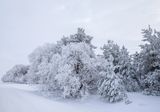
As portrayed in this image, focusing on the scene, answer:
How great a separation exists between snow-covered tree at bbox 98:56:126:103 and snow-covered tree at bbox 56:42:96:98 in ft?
10.7

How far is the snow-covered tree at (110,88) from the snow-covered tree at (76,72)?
3.27m

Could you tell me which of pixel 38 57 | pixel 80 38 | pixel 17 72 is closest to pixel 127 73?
pixel 80 38

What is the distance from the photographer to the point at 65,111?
685 inches

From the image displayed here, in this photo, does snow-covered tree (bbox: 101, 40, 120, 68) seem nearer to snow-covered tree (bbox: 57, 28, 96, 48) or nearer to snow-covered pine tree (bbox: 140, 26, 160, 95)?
snow-covered tree (bbox: 57, 28, 96, 48)

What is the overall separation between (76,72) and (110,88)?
6773 mm

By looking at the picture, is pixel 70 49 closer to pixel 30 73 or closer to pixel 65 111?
pixel 65 111

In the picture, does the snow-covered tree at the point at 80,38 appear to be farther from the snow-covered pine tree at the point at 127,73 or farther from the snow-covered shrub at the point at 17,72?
the snow-covered shrub at the point at 17,72

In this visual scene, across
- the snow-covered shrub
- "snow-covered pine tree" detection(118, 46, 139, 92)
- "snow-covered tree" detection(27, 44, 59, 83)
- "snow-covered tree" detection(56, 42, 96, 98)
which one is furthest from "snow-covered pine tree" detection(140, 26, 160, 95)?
the snow-covered shrub

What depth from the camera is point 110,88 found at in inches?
947

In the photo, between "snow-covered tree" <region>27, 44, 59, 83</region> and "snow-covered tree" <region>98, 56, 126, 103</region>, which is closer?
"snow-covered tree" <region>98, 56, 126, 103</region>

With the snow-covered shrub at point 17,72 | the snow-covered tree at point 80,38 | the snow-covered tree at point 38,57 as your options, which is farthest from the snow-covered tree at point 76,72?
the snow-covered shrub at point 17,72

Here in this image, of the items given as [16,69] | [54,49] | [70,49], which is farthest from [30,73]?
[16,69]

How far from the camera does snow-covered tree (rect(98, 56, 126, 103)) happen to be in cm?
2355

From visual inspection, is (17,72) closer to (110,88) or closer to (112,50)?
(112,50)
